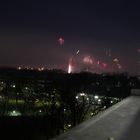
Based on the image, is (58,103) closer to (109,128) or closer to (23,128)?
(23,128)

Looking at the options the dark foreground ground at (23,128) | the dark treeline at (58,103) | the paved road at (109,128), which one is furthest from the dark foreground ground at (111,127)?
the dark foreground ground at (23,128)

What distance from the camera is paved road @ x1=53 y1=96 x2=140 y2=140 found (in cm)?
631

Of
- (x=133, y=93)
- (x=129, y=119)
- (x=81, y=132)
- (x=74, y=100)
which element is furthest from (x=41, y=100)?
(x=81, y=132)

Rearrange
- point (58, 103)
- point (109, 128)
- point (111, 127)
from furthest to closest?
point (58, 103)
point (111, 127)
point (109, 128)

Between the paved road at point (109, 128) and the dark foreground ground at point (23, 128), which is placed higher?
the paved road at point (109, 128)

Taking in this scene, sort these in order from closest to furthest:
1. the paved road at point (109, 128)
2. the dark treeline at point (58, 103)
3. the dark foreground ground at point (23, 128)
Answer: the paved road at point (109, 128) < the dark treeline at point (58, 103) < the dark foreground ground at point (23, 128)

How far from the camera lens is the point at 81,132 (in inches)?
257

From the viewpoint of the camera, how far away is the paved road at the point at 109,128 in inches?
249

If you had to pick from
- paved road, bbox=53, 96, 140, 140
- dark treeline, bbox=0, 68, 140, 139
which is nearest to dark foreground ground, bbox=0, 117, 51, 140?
dark treeline, bbox=0, 68, 140, 139

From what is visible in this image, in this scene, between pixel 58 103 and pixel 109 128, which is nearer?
pixel 109 128

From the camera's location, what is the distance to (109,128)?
7.20 meters

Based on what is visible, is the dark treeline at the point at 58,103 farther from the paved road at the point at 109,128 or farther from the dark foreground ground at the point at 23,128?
the paved road at the point at 109,128

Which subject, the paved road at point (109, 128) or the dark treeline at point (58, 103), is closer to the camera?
the paved road at point (109, 128)

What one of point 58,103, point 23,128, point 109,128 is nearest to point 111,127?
point 109,128
